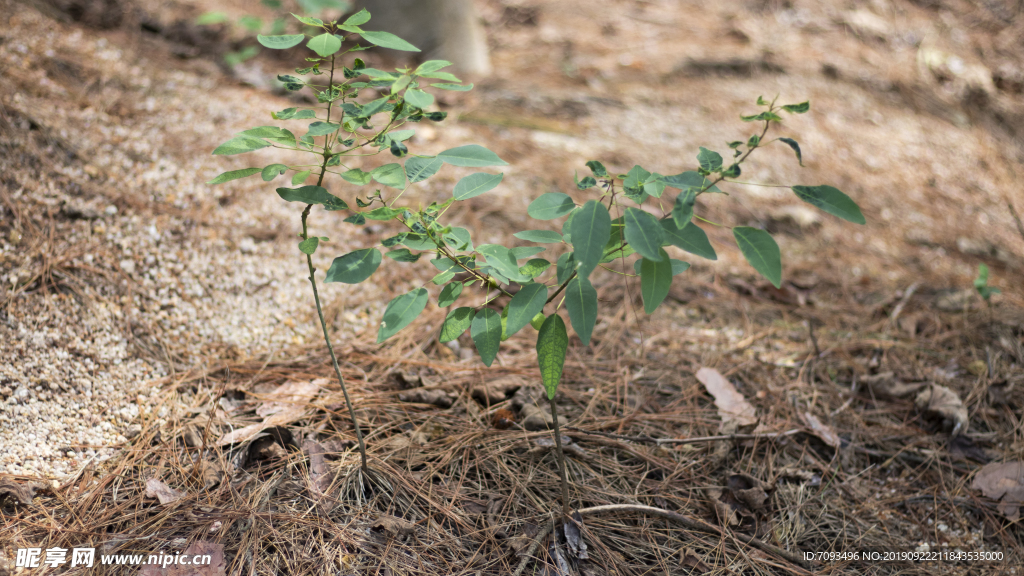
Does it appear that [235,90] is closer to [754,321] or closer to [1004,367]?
[754,321]

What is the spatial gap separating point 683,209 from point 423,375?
3.53 feet

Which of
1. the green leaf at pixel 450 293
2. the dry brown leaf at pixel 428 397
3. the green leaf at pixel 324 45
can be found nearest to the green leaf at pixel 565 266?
the green leaf at pixel 450 293

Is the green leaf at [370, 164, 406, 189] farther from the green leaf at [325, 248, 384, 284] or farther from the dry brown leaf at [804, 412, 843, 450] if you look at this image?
the dry brown leaf at [804, 412, 843, 450]

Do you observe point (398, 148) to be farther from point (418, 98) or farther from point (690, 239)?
point (690, 239)

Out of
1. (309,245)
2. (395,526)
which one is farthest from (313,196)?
(395,526)

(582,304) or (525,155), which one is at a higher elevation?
(582,304)

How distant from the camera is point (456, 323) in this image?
3.71 ft

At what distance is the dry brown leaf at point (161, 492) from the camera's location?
1.30 meters

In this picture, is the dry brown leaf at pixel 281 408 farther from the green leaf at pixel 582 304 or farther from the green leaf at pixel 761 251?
the green leaf at pixel 761 251

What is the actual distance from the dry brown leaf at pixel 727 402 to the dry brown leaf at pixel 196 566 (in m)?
1.35

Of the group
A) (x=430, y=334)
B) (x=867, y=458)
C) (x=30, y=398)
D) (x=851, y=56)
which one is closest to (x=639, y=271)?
(x=430, y=334)

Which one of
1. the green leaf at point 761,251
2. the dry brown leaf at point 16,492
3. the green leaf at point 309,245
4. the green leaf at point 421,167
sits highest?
the green leaf at point 761,251

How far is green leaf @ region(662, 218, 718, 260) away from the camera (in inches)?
36.4

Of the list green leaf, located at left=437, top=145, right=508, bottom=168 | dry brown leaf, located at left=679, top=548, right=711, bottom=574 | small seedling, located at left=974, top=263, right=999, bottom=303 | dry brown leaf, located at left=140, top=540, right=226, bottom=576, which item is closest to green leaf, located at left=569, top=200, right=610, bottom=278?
green leaf, located at left=437, top=145, right=508, bottom=168
